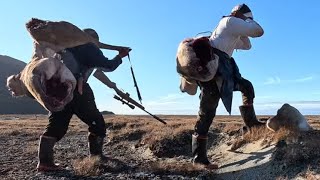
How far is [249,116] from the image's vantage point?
9.02 m

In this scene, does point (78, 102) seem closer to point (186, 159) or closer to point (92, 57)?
point (92, 57)

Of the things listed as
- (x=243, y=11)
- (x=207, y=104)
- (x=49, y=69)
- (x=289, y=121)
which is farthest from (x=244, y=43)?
(x=49, y=69)

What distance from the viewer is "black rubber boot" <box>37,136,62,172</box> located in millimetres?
8281

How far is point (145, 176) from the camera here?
25.2 ft

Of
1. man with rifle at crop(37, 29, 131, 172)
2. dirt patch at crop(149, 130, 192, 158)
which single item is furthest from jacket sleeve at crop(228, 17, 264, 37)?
dirt patch at crop(149, 130, 192, 158)

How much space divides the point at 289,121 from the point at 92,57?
3.53 meters

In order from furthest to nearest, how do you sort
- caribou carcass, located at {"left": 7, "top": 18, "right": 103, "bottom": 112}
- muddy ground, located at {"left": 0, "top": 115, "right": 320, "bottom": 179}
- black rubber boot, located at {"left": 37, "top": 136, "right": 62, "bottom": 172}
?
black rubber boot, located at {"left": 37, "top": 136, "right": 62, "bottom": 172}, caribou carcass, located at {"left": 7, "top": 18, "right": 103, "bottom": 112}, muddy ground, located at {"left": 0, "top": 115, "right": 320, "bottom": 179}

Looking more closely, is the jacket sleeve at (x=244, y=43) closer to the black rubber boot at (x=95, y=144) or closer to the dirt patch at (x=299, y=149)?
the dirt patch at (x=299, y=149)

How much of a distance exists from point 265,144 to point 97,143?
2.97m

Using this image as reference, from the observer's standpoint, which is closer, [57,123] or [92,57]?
[57,123]

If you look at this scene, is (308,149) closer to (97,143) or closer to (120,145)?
(97,143)

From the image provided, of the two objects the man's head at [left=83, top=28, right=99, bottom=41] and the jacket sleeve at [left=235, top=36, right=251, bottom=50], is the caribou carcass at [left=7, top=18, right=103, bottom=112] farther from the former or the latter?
the jacket sleeve at [left=235, top=36, right=251, bottom=50]

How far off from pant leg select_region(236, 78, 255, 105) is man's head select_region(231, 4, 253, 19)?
1.11m

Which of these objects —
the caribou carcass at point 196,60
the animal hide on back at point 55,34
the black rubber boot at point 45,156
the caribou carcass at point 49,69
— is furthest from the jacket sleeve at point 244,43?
the black rubber boot at point 45,156
